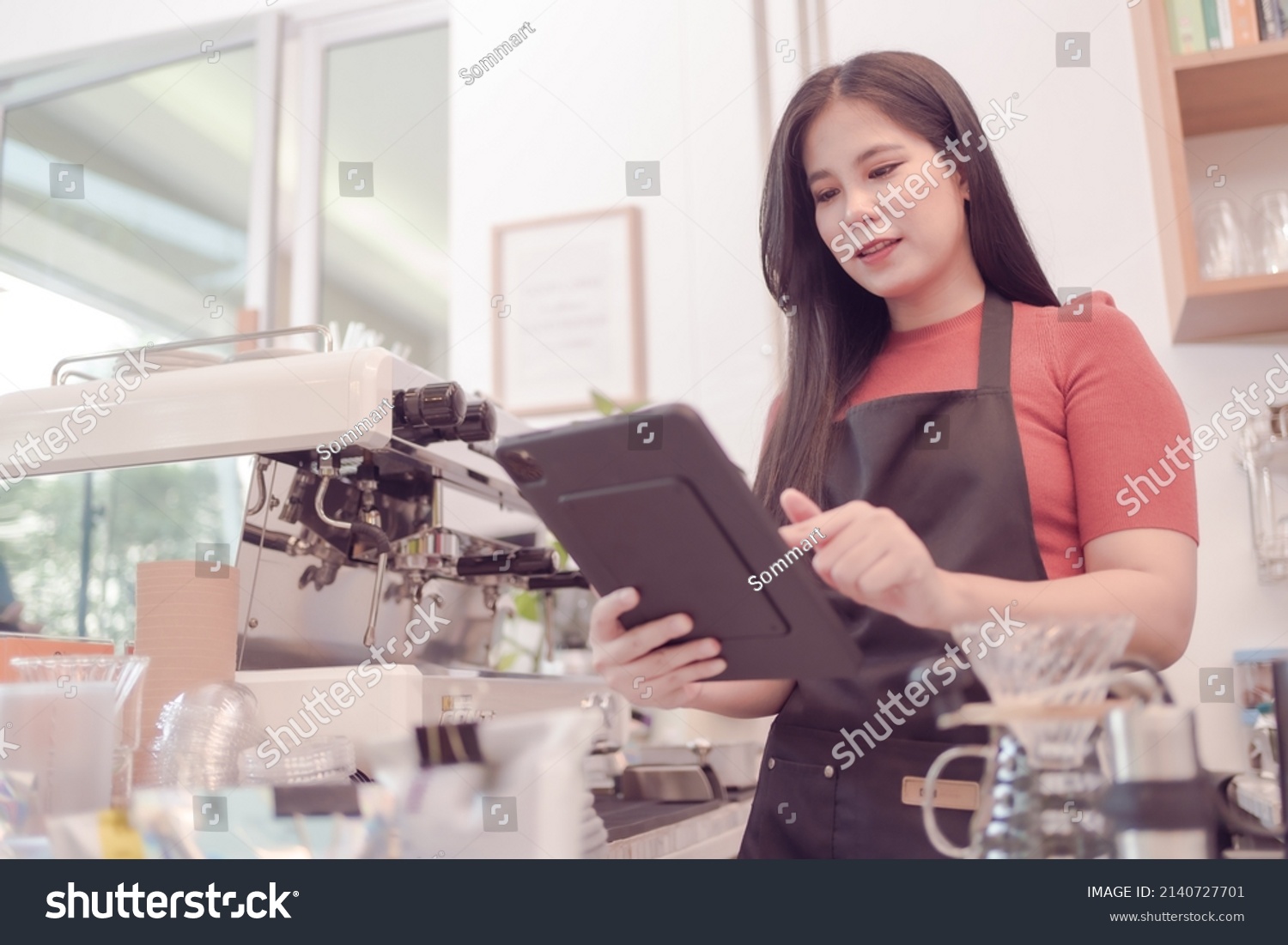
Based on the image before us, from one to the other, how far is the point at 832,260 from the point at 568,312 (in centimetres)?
142

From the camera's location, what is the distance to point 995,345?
1.12 metres

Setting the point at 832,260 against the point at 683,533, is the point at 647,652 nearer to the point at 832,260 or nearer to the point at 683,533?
the point at 683,533

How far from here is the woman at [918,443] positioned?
0.90m

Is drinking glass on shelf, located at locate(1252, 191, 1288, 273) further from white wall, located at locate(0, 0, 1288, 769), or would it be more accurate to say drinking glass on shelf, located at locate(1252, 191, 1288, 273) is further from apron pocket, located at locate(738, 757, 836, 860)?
apron pocket, located at locate(738, 757, 836, 860)

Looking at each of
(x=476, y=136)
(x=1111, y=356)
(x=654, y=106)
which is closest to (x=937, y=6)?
(x=654, y=106)

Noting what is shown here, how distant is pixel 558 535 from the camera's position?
2.60 feet

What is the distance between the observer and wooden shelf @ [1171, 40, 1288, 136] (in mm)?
1777

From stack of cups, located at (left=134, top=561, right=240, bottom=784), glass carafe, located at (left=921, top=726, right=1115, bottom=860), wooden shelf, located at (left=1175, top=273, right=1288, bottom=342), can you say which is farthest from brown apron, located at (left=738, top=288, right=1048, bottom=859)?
wooden shelf, located at (left=1175, top=273, right=1288, bottom=342)

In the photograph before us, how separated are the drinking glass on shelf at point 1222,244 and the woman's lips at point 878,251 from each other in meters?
0.93

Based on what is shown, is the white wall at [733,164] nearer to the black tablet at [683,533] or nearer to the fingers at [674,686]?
the fingers at [674,686]

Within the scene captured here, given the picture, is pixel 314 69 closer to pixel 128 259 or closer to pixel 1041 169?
pixel 128 259

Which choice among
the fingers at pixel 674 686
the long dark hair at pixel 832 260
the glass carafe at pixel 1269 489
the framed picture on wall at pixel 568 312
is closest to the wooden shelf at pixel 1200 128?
the glass carafe at pixel 1269 489

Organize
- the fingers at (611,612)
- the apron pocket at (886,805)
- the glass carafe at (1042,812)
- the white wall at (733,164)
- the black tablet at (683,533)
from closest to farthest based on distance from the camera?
the glass carafe at (1042,812), the black tablet at (683,533), the fingers at (611,612), the apron pocket at (886,805), the white wall at (733,164)
